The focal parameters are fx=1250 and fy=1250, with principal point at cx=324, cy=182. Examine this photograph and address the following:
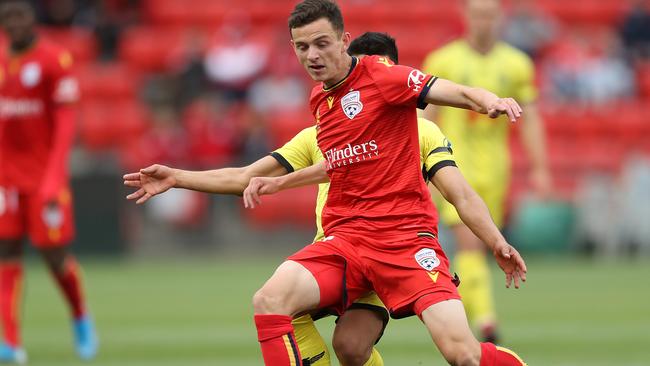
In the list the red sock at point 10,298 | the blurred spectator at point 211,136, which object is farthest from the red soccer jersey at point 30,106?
the blurred spectator at point 211,136

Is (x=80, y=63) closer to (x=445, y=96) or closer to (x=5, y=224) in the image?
(x=5, y=224)

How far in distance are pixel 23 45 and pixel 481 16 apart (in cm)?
354

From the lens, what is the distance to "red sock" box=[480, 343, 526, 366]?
5.91 m

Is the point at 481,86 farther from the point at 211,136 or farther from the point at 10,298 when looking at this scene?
the point at 211,136

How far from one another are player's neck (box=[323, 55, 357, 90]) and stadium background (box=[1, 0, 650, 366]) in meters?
3.63

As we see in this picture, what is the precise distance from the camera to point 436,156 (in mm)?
6301

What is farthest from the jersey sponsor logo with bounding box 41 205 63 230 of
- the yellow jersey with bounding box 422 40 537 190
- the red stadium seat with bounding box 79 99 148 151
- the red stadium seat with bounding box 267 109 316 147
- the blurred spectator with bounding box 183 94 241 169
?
the red stadium seat with bounding box 79 99 148 151

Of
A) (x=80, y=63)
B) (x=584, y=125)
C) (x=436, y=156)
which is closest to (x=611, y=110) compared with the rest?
(x=584, y=125)

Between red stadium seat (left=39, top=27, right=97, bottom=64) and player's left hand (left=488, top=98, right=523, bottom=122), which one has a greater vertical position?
red stadium seat (left=39, top=27, right=97, bottom=64)

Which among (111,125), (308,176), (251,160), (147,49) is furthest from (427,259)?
(147,49)

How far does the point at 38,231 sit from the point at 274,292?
4154 millimetres

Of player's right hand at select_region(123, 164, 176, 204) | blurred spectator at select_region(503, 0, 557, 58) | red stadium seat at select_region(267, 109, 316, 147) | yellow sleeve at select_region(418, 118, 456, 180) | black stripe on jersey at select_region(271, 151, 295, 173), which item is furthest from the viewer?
blurred spectator at select_region(503, 0, 557, 58)

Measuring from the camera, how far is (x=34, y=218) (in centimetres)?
960

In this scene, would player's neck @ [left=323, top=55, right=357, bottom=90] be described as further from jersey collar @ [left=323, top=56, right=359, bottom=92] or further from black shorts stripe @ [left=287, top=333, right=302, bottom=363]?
black shorts stripe @ [left=287, top=333, right=302, bottom=363]
